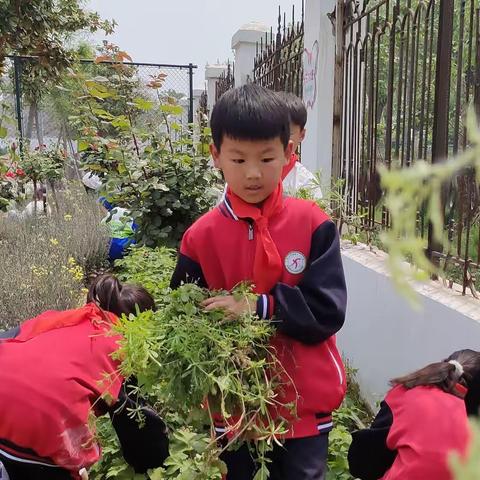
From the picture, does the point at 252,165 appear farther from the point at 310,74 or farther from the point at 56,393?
the point at 310,74

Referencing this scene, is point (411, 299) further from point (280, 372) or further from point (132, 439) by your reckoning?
point (132, 439)

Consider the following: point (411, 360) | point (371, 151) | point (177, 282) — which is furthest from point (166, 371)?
point (371, 151)

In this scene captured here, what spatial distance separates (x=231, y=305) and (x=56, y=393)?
0.64m

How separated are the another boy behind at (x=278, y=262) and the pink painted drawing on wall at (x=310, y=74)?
252 centimetres

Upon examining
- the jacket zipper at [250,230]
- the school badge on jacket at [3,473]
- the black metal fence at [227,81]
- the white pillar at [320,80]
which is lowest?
the school badge on jacket at [3,473]

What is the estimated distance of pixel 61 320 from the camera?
1847 millimetres

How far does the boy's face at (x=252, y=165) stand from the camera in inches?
60.0

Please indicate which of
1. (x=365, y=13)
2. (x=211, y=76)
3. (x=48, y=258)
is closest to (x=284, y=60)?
(x=365, y=13)

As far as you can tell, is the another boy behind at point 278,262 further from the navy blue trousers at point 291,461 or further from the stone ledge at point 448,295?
the stone ledge at point 448,295

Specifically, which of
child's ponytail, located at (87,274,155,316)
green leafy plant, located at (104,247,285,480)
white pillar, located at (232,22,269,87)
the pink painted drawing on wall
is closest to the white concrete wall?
green leafy plant, located at (104,247,285,480)

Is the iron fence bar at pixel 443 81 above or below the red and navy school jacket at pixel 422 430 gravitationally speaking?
above

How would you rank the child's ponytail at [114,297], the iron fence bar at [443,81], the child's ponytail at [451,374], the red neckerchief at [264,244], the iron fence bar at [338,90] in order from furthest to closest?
the iron fence bar at [338,90] < the iron fence bar at [443,81] < the child's ponytail at [114,297] < the red neckerchief at [264,244] < the child's ponytail at [451,374]

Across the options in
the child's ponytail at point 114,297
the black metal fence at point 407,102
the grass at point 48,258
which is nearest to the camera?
the child's ponytail at point 114,297

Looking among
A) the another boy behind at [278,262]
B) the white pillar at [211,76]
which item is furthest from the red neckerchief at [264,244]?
the white pillar at [211,76]
